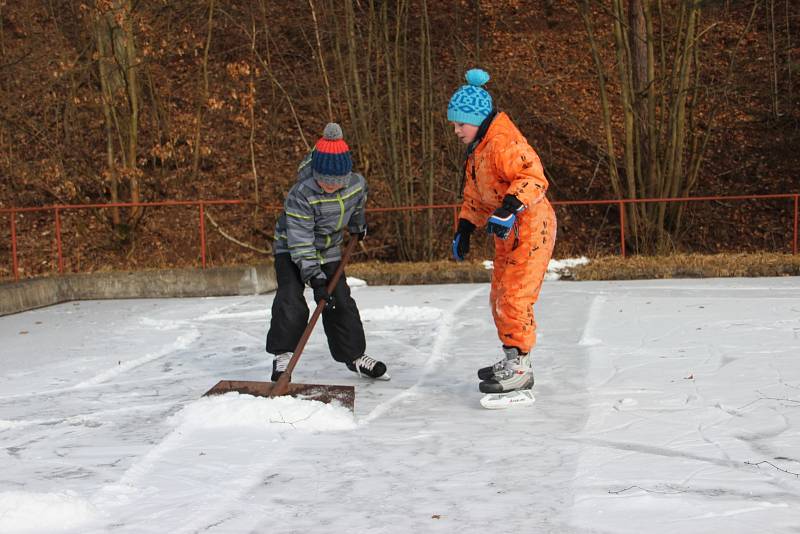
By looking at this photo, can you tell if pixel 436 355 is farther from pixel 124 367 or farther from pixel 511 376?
pixel 124 367

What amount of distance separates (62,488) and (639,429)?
242 centimetres

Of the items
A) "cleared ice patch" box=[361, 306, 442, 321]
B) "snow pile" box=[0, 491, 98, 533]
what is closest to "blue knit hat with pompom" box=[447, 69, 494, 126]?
"snow pile" box=[0, 491, 98, 533]

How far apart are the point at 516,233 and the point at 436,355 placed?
1729 mm

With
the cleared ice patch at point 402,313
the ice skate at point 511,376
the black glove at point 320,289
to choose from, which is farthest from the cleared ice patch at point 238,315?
the ice skate at point 511,376

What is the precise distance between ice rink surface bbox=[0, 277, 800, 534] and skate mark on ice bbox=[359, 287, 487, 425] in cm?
3

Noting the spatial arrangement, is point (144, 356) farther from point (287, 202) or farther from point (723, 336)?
point (723, 336)

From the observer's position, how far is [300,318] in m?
5.38

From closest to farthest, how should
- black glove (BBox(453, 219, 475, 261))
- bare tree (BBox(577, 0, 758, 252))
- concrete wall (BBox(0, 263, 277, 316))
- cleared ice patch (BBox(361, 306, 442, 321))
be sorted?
black glove (BBox(453, 219, 475, 261)), cleared ice patch (BBox(361, 306, 442, 321)), concrete wall (BBox(0, 263, 277, 316)), bare tree (BBox(577, 0, 758, 252))

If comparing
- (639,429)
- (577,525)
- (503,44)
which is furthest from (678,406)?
(503,44)

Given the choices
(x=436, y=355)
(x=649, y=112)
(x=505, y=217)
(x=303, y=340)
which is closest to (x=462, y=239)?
(x=505, y=217)

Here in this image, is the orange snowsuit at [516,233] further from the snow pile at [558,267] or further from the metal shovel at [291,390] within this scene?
the snow pile at [558,267]

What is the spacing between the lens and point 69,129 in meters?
17.7

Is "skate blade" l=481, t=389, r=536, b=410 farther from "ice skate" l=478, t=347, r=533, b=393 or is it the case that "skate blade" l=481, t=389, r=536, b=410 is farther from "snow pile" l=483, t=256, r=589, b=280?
"snow pile" l=483, t=256, r=589, b=280

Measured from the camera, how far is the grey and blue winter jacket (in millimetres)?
5180
